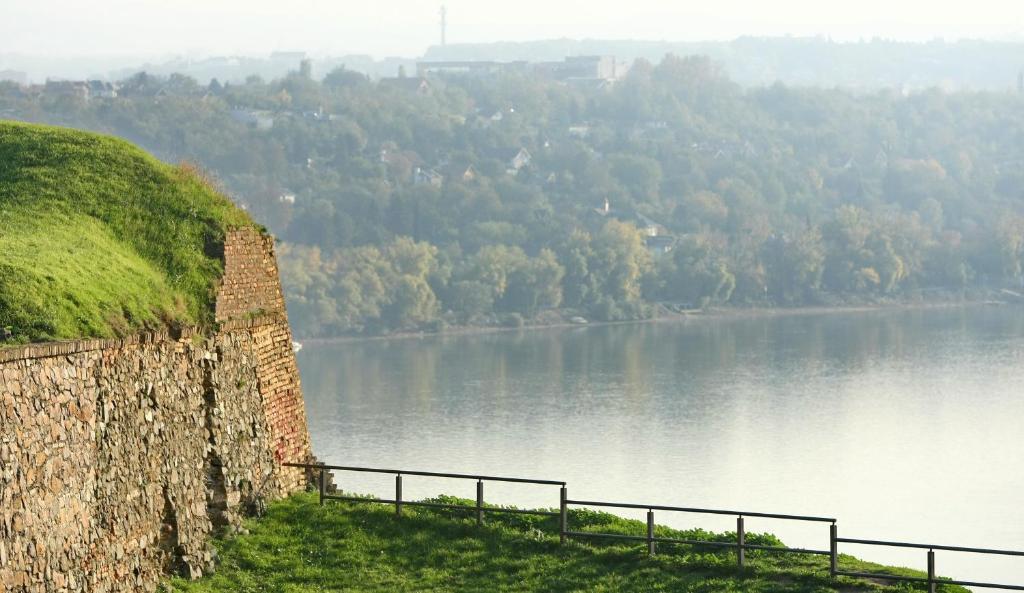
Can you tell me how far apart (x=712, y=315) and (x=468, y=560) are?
76.7 metres

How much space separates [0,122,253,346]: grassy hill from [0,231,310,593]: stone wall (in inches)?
12.2

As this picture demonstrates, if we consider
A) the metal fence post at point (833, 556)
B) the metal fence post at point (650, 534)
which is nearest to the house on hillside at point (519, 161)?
the metal fence post at point (650, 534)

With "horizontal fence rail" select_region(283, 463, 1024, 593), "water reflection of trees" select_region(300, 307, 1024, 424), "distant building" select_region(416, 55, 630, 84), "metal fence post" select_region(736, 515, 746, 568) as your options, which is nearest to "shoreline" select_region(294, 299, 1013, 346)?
"water reflection of trees" select_region(300, 307, 1024, 424)

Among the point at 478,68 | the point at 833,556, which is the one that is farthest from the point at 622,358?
the point at 478,68

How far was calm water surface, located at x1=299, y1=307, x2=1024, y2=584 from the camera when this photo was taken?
1473 inches

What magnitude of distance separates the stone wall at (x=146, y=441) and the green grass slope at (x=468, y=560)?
1.42 ft

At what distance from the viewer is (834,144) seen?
468 ft

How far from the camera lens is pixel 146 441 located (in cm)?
1509

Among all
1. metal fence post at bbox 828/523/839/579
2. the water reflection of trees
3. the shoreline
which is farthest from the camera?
the shoreline

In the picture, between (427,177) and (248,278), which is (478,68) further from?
(248,278)

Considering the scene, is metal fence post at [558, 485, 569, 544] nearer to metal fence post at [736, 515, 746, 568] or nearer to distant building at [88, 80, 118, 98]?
metal fence post at [736, 515, 746, 568]

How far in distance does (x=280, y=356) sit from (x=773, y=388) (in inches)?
1686

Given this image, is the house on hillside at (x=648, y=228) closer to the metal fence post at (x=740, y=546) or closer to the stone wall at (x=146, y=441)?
the stone wall at (x=146, y=441)

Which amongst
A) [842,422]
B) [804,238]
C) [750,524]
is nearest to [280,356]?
[750,524]
